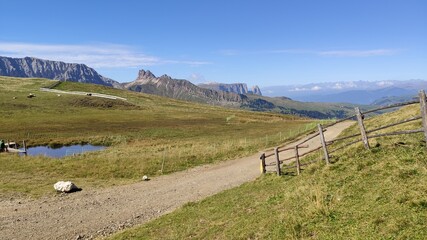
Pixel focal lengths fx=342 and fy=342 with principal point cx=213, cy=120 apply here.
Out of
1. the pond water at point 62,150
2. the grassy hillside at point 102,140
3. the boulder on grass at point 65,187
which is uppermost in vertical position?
the boulder on grass at point 65,187

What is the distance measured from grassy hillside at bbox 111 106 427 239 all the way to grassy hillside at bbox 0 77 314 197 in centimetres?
1563

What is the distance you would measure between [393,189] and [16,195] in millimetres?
26523

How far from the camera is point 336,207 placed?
13141mm

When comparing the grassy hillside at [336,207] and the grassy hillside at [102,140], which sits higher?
the grassy hillside at [336,207]

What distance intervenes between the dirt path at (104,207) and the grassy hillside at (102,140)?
10.4ft

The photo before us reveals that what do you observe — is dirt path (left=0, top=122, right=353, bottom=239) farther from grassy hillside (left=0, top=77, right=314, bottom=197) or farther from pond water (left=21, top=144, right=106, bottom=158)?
pond water (left=21, top=144, right=106, bottom=158)

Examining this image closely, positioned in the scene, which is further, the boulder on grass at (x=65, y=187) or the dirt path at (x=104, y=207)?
the boulder on grass at (x=65, y=187)

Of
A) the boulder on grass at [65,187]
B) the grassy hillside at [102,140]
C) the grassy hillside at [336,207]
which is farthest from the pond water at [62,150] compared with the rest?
the grassy hillside at [336,207]

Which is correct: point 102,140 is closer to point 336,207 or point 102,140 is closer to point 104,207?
point 104,207

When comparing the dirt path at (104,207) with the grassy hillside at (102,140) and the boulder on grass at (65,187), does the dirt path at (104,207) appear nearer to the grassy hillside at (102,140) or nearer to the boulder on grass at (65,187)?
the boulder on grass at (65,187)

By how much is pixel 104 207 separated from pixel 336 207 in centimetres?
1735

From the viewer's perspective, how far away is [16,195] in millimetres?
26922

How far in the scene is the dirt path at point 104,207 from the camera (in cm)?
2044

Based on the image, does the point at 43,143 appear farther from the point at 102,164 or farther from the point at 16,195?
the point at 16,195
